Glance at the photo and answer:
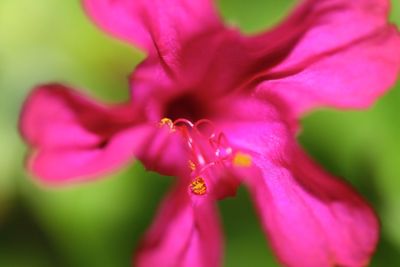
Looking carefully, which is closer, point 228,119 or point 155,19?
point 155,19

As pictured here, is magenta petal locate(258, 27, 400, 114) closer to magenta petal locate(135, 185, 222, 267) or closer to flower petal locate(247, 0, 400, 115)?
flower petal locate(247, 0, 400, 115)

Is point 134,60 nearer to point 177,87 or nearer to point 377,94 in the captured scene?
point 177,87

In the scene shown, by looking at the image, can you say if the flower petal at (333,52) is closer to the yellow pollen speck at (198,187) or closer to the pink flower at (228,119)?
the pink flower at (228,119)

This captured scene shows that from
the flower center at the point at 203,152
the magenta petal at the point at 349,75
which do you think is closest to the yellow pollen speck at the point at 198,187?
the flower center at the point at 203,152

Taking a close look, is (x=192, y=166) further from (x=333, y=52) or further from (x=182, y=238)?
(x=333, y=52)

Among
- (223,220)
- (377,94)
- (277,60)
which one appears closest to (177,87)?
(277,60)

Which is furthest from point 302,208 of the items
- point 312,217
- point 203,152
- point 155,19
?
point 155,19

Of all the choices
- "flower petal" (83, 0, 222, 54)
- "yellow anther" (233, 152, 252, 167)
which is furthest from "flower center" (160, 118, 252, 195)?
"flower petal" (83, 0, 222, 54)
